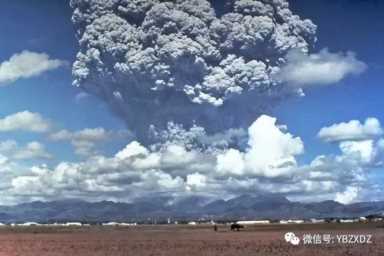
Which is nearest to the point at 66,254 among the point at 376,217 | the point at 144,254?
the point at 144,254

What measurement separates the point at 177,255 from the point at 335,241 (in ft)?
29.2

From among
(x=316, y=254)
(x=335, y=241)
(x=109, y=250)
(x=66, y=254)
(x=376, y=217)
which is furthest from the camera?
(x=376, y=217)

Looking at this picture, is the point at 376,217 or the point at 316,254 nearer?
the point at 316,254

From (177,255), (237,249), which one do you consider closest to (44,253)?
(177,255)

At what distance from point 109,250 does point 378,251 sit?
9.53 meters

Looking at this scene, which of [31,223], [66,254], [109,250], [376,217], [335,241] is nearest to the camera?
[66,254]

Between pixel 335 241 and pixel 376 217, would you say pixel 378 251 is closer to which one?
pixel 335 241

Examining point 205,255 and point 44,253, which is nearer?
point 205,255

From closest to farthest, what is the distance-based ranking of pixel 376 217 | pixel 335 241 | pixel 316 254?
pixel 316 254 → pixel 335 241 → pixel 376 217

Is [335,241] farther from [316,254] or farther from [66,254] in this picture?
[66,254]

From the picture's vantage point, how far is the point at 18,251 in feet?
82.1

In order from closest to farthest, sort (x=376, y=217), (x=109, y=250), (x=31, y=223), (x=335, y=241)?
(x=109, y=250) < (x=335, y=241) < (x=376, y=217) < (x=31, y=223)

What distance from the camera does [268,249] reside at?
2428 centimetres

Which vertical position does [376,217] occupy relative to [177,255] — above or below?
above
